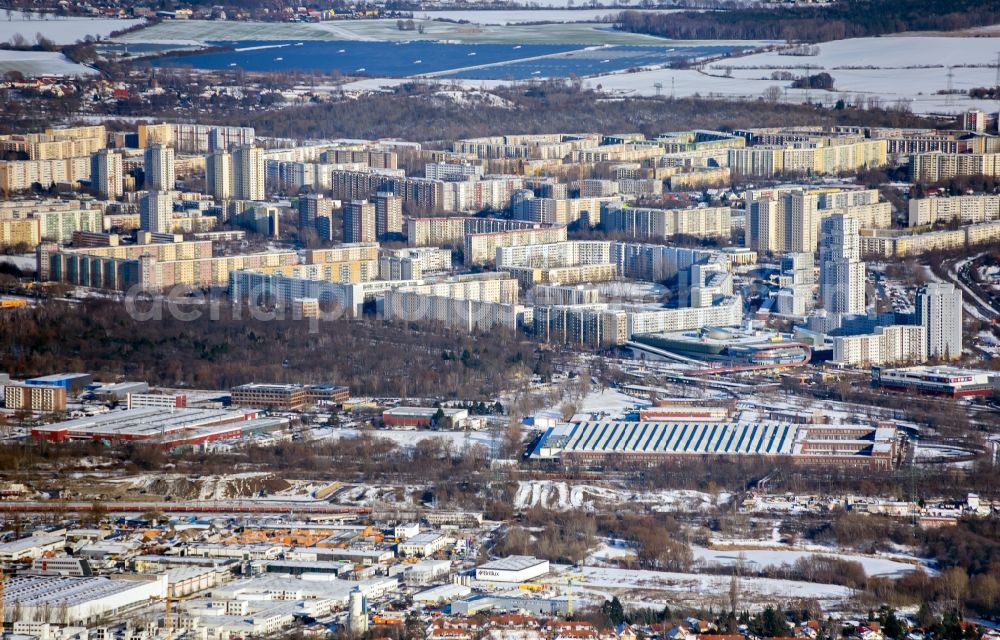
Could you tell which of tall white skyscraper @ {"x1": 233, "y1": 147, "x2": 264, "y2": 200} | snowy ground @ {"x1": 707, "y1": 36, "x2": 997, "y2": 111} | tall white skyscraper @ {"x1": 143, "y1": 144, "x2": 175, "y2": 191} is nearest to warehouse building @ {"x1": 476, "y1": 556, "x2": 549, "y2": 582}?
tall white skyscraper @ {"x1": 233, "y1": 147, "x2": 264, "y2": 200}

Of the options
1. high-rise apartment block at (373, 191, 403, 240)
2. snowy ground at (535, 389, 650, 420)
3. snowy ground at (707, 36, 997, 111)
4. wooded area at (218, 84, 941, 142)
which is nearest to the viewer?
snowy ground at (535, 389, 650, 420)

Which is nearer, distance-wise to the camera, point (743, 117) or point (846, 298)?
point (846, 298)

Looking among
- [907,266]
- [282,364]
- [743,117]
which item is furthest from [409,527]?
[743,117]

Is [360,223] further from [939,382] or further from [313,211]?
[939,382]

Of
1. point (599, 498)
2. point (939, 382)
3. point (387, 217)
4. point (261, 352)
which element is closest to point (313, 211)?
point (387, 217)

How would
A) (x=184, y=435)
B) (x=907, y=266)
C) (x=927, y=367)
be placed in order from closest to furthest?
(x=184, y=435) < (x=927, y=367) < (x=907, y=266)

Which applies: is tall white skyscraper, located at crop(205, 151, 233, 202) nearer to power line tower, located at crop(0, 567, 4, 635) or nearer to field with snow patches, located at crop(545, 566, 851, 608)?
power line tower, located at crop(0, 567, 4, 635)

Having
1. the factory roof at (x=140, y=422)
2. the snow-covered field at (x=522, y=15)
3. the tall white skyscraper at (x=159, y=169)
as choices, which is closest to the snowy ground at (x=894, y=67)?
the snow-covered field at (x=522, y=15)

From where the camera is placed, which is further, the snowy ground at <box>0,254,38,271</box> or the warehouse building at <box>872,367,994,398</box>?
the snowy ground at <box>0,254,38,271</box>

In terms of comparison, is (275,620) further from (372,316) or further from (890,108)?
(890,108)
